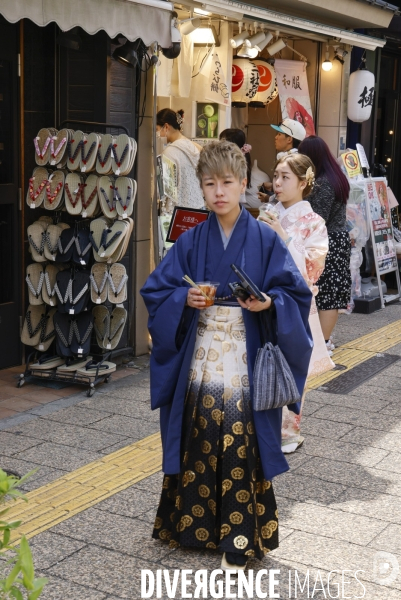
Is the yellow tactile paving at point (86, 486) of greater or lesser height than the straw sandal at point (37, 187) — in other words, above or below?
below

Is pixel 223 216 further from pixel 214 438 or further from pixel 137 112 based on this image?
pixel 137 112

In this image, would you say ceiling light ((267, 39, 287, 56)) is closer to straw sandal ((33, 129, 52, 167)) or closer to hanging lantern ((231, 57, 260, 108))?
hanging lantern ((231, 57, 260, 108))

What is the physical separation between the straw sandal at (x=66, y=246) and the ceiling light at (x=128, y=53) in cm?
156

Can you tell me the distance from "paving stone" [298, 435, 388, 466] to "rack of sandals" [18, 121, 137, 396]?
192cm

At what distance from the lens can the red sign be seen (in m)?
7.25

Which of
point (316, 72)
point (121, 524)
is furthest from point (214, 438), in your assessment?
point (316, 72)

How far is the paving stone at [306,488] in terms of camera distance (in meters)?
5.16

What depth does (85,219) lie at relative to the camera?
23.6 feet

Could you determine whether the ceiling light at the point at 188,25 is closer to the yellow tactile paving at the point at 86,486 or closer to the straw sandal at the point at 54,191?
the straw sandal at the point at 54,191

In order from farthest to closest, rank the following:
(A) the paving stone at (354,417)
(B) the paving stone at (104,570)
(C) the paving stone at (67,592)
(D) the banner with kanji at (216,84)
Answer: (D) the banner with kanji at (216,84), (A) the paving stone at (354,417), (B) the paving stone at (104,570), (C) the paving stone at (67,592)

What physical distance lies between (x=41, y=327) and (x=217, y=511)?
11.1ft

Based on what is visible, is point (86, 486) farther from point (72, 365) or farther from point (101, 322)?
point (101, 322)

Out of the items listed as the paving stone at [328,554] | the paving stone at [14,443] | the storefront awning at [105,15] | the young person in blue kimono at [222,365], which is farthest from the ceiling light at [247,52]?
the paving stone at [328,554]

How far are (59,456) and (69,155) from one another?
8.32 ft
